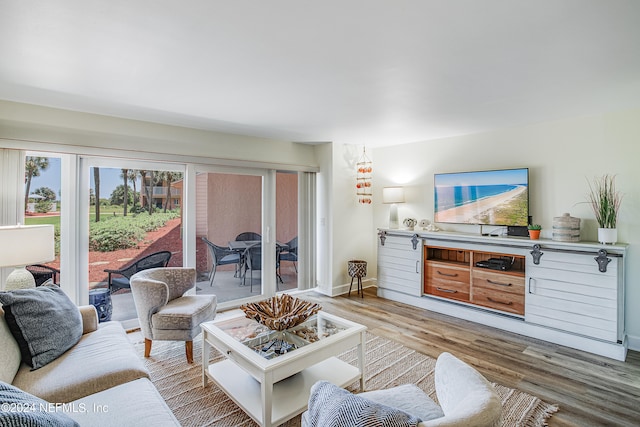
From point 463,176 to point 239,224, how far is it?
313 centimetres

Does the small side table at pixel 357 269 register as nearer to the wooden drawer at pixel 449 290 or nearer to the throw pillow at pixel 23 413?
the wooden drawer at pixel 449 290

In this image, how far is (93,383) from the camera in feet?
5.81

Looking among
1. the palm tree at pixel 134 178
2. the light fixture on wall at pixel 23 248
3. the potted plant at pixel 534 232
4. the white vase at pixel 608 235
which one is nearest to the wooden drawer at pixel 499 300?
the potted plant at pixel 534 232

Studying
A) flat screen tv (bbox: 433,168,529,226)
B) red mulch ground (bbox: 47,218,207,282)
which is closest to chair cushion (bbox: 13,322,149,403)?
red mulch ground (bbox: 47,218,207,282)

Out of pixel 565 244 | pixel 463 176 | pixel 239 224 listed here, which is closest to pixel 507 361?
pixel 565 244

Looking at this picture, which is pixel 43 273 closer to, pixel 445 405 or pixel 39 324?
pixel 39 324

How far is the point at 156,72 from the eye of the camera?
2.35 meters

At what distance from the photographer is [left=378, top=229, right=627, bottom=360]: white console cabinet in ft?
9.89

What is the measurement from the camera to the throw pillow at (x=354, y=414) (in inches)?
37.5

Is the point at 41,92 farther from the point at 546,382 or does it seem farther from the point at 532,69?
the point at 546,382

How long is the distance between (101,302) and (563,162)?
5.30 m

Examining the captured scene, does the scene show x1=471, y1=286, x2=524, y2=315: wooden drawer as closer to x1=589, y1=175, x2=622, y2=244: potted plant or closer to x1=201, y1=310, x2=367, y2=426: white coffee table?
x1=589, y1=175, x2=622, y2=244: potted plant

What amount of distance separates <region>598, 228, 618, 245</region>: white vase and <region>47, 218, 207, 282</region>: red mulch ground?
4369 mm

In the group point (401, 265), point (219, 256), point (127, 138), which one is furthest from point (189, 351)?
point (401, 265)
